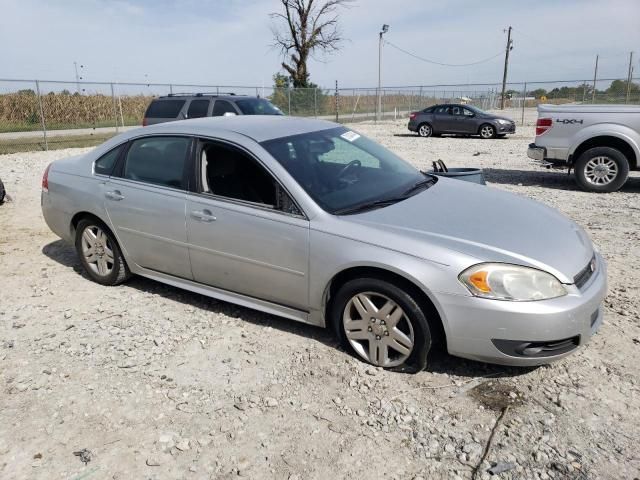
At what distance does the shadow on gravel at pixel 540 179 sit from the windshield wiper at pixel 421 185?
606 cm

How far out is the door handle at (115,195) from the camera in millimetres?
4383

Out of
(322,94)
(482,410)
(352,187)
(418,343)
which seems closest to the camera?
(482,410)

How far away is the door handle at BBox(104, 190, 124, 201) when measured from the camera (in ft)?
14.4

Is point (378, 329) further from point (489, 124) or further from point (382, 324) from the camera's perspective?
point (489, 124)

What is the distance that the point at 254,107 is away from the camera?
12.8 m

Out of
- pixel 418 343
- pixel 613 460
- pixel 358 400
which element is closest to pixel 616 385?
pixel 613 460

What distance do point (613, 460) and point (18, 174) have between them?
1161 cm

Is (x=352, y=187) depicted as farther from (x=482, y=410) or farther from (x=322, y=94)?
(x=322, y=94)

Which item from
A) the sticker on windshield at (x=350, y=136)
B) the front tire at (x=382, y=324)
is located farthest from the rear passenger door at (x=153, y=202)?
the front tire at (x=382, y=324)

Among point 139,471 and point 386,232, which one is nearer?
point 139,471

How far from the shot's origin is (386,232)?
10.4ft

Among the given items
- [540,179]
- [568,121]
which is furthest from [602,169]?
[540,179]

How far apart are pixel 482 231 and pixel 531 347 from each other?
73cm

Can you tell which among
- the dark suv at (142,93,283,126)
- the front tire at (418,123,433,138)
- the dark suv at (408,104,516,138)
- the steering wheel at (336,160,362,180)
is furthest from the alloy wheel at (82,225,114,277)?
the front tire at (418,123,433,138)
